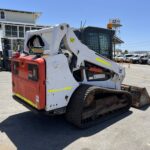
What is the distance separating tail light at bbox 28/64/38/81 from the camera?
4.39 meters

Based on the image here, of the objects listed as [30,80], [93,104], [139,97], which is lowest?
[139,97]

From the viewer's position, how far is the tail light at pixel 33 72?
14.4 feet

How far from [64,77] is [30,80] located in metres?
0.75

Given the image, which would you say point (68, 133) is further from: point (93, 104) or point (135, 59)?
point (135, 59)

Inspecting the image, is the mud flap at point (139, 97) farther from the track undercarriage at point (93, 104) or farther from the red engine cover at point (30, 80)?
the red engine cover at point (30, 80)

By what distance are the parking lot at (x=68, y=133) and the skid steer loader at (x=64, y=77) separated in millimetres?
327

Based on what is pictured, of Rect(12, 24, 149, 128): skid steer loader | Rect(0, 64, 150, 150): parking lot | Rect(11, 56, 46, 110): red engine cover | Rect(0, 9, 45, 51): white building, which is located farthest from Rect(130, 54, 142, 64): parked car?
Rect(11, 56, 46, 110): red engine cover

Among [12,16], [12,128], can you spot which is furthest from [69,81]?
[12,16]

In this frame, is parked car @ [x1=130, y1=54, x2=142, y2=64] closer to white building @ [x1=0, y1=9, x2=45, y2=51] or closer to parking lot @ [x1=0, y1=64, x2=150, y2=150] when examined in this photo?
white building @ [x1=0, y1=9, x2=45, y2=51]

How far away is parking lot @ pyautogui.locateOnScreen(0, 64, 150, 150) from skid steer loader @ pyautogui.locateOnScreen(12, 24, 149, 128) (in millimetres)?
327

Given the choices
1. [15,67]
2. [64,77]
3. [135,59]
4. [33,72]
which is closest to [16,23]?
[135,59]

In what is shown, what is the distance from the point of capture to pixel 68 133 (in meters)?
4.75

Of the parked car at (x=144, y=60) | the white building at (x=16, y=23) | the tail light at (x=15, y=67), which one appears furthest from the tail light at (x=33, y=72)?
the parked car at (x=144, y=60)

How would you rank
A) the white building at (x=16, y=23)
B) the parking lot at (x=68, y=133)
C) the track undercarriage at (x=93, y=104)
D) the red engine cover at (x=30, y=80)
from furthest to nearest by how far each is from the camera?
the white building at (x=16, y=23) < the track undercarriage at (x=93, y=104) < the red engine cover at (x=30, y=80) < the parking lot at (x=68, y=133)
